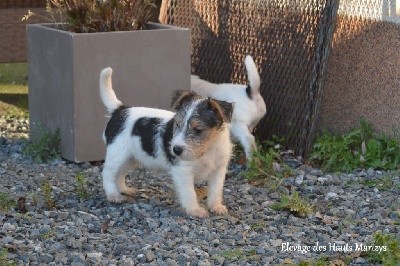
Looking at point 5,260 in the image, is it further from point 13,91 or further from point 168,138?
point 13,91

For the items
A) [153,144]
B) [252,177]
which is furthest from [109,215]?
[252,177]

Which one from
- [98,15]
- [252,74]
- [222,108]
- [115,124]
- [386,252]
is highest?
[98,15]

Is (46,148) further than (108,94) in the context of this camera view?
Yes

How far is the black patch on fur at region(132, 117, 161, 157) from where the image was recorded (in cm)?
567

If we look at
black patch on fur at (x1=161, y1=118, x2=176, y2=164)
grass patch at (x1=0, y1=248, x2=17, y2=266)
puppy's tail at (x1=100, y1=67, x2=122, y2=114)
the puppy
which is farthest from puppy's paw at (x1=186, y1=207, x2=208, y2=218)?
the puppy

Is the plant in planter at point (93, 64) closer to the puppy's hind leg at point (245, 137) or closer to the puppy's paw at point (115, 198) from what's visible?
the puppy's hind leg at point (245, 137)

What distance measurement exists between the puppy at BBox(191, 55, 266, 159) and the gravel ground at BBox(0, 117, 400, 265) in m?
0.37

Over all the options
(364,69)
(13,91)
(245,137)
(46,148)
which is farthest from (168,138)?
(13,91)

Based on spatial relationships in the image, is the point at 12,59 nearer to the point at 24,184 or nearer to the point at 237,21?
the point at 237,21

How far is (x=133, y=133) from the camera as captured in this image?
228 inches

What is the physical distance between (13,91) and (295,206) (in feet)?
18.6

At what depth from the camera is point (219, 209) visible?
18.4 feet

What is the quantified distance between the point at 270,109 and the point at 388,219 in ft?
8.23

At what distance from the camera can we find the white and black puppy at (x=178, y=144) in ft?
17.5
